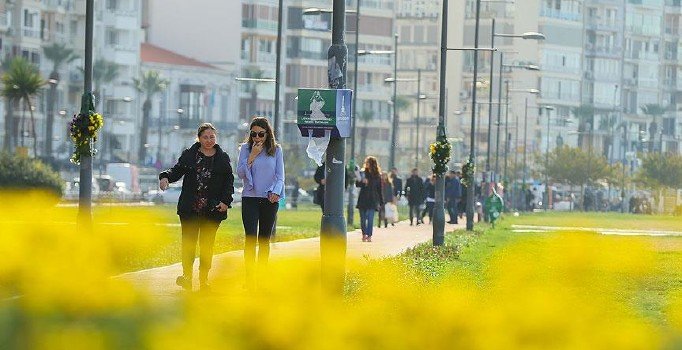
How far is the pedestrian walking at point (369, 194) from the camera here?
4141 centimetres

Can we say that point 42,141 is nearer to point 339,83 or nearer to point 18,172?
point 18,172

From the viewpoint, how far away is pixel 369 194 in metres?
42.3

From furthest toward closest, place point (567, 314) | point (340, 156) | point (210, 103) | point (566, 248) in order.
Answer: point (210, 103) < point (340, 156) < point (566, 248) < point (567, 314)

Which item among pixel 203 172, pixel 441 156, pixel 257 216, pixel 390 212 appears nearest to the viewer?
pixel 203 172

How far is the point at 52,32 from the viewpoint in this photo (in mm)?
137000

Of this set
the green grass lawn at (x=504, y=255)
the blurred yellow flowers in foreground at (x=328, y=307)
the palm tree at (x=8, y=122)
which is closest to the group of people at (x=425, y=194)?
the green grass lawn at (x=504, y=255)

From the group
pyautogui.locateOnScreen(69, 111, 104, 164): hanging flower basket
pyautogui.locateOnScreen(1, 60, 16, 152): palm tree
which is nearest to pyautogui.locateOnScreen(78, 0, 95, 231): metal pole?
pyautogui.locateOnScreen(69, 111, 104, 164): hanging flower basket

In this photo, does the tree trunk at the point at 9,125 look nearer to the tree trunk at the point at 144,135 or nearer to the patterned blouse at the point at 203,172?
the tree trunk at the point at 144,135

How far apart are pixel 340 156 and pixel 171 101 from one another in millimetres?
136402

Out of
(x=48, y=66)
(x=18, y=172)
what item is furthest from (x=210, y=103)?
(x=18, y=172)

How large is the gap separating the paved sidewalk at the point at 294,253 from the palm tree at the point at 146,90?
78.8 m

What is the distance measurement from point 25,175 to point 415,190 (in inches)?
439

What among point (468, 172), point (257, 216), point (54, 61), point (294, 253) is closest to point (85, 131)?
point (257, 216)

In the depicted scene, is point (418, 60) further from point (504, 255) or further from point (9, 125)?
point (504, 255)
